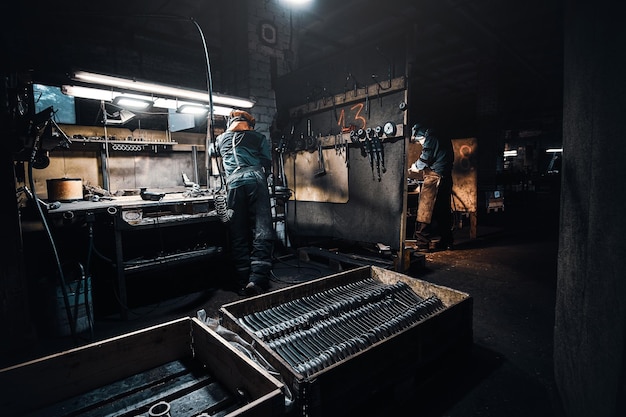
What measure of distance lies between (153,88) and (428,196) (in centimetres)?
473

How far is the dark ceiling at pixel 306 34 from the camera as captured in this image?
4.79m

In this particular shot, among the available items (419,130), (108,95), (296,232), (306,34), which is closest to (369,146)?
(419,130)

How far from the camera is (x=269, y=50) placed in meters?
5.84

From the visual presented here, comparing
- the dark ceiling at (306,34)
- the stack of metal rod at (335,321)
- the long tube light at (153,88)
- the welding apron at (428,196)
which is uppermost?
the dark ceiling at (306,34)

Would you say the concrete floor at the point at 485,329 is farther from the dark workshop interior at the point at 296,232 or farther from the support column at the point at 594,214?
the support column at the point at 594,214

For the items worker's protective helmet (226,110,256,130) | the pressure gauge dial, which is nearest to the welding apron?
the pressure gauge dial

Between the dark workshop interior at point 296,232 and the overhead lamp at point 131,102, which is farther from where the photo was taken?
the overhead lamp at point 131,102

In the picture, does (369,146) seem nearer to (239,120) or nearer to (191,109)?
(239,120)

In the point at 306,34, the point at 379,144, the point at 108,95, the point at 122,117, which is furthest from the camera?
the point at 306,34

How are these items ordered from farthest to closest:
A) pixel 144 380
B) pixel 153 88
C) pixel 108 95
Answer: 1. pixel 153 88
2. pixel 108 95
3. pixel 144 380

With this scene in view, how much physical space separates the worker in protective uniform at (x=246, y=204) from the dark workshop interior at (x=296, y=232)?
241mm

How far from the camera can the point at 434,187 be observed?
18.8ft

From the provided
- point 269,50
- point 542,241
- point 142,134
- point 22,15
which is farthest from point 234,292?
point 542,241

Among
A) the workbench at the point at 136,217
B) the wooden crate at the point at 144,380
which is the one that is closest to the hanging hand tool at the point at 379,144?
the workbench at the point at 136,217
